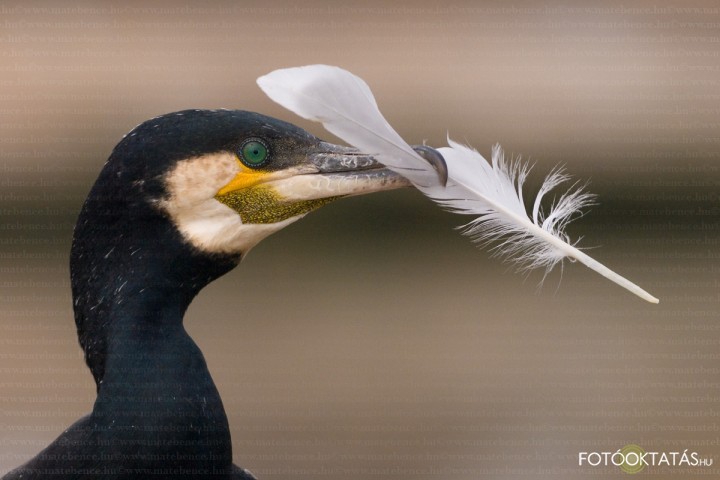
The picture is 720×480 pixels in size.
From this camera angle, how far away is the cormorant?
102 cm

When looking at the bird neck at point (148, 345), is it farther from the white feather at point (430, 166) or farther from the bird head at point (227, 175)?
the white feather at point (430, 166)

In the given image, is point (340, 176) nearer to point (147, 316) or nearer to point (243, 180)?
point (243, 180)

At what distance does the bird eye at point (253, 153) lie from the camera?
3.47 feet

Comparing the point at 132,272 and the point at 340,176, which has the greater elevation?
the point at 340,176

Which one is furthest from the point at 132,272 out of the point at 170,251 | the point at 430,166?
the point at 430,166

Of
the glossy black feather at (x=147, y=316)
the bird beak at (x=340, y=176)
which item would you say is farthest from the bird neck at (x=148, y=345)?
the bird beak at (x=340, y=176)

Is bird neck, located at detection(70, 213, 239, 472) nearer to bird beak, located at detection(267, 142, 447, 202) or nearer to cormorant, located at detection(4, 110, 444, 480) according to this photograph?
cormorant, located at detection(4, 110, 444, 480)

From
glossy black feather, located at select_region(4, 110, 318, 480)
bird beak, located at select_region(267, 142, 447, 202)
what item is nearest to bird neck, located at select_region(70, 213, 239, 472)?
glossy black feather, located at select_region(4, 110, 318, 480)

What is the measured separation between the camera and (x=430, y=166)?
3.47 ft

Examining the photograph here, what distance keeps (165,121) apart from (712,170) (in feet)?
A: 9.58

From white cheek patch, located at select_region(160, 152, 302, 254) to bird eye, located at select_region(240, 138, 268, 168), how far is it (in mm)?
11

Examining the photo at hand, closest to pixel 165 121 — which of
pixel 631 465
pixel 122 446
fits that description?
pixel 122 446

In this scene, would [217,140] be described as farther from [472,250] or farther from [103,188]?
[472,250]

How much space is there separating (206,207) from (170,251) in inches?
2.2
